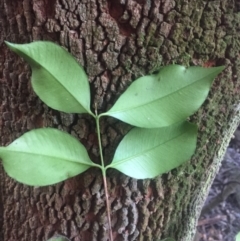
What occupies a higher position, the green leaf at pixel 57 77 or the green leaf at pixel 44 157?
the green leaf at pixel 57 77

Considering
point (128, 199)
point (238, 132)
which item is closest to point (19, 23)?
point (128, 199)

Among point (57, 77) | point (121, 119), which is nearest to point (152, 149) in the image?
point (121, 119)

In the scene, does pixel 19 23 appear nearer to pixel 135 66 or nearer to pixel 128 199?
pixel 135 66

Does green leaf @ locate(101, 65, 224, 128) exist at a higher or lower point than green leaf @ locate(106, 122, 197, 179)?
higher

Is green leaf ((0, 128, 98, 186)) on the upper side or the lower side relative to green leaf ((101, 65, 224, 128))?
lower

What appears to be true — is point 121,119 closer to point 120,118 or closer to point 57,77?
point 120,118
